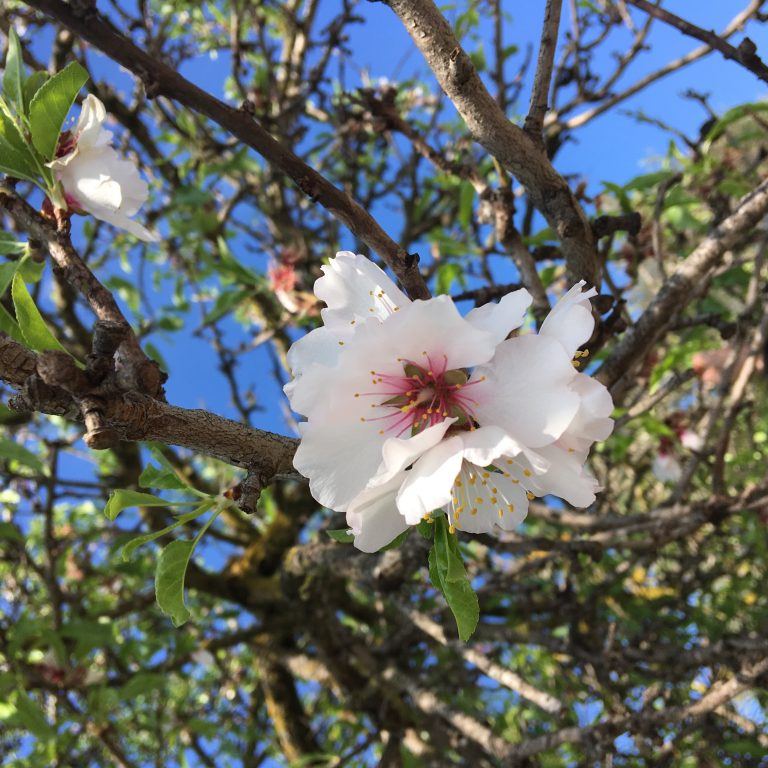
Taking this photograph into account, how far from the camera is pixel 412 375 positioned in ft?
2.98

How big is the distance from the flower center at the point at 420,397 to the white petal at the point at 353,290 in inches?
3.7

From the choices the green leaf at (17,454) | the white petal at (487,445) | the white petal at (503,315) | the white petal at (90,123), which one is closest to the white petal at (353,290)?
the white petal at (503,315)

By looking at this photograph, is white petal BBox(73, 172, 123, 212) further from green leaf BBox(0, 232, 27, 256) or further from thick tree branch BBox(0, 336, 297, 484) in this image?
thick tree branch BBox(0, 336, 297, 484)

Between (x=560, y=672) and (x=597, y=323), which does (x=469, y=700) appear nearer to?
(x=560, y=672)

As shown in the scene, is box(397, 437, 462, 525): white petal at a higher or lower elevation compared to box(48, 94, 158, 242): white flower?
lower

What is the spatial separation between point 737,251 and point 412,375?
Result: 7.69 ft

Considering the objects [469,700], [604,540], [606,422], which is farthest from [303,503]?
[606,422]

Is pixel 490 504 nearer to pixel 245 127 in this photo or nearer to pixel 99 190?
pixel 245 127

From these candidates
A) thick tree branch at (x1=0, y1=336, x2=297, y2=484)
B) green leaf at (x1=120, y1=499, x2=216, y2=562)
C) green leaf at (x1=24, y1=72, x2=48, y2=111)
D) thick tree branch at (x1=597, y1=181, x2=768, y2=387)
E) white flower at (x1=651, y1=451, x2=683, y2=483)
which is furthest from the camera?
white flower at (x1=651, y1=451, x2=683, y2=483)

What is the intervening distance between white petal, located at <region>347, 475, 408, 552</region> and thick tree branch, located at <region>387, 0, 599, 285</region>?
0.62 meters

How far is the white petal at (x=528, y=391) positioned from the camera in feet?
2.47

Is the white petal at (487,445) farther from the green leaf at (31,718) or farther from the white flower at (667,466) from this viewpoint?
the white flower at (667,466)

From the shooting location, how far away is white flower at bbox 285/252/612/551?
0.76 meters

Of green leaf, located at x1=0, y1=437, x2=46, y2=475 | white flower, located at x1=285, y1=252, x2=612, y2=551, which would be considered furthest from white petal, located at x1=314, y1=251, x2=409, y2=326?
green leaf, located at x1=0, y1=437, x2=46, y2=475
